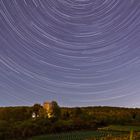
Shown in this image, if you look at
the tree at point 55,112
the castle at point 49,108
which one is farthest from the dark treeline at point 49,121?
the castle at point 49,108

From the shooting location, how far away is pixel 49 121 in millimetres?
93875

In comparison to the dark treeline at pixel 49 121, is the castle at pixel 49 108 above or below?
above

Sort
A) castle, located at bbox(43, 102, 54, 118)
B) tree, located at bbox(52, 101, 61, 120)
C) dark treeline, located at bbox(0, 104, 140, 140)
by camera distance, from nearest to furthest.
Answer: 1. dark treeline, located at bbox(0, 104, 140, 140)
2. tree, located at bbox(52, 101, 61, 120)
3. castle, located at bbox(43, 102, 54, 118)

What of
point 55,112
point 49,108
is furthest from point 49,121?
point 49,108

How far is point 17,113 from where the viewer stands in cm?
11538

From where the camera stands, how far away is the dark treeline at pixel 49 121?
82.7 metres

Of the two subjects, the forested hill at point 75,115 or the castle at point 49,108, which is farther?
the castle at point 49,108

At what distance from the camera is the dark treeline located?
82688 millimetres

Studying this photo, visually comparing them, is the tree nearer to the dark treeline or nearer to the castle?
the dark treeline

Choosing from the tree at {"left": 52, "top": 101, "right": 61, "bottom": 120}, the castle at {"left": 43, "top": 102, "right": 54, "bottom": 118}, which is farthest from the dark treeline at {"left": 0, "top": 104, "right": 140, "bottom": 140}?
the castle at {"left": 43, "top": 102, "right": 54, "bottom": 118}

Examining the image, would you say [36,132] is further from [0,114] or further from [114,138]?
[0,114]

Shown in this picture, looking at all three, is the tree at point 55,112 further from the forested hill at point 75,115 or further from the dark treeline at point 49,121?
the forested hill at point 75,115

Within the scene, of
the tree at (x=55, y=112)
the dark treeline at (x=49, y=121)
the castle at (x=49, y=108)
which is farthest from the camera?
the castle at (x=49, y=108)

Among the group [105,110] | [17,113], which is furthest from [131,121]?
[17,113]
